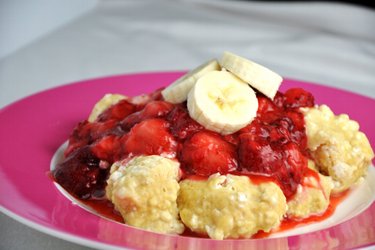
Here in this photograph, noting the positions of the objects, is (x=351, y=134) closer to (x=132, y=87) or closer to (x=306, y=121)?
(x=306, y=121)

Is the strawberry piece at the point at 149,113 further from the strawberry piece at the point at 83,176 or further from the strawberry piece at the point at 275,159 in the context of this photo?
the strawberry piece at the point at 275,159

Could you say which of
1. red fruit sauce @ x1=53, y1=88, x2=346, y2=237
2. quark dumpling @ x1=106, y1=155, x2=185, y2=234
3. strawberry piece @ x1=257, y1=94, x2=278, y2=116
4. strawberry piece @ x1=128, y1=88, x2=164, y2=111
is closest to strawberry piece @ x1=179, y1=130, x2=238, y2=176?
red fruit sauce @ x1=53, y1=88, x2=346, y2=237

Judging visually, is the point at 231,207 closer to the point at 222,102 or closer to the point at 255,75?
the point at 222,102

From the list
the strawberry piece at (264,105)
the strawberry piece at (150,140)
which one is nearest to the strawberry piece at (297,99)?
the strawberry piece at (264,105)

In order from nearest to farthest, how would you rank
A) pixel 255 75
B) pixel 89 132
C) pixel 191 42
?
pixel 255 75 < pixel 89 132 < pixel 191 42

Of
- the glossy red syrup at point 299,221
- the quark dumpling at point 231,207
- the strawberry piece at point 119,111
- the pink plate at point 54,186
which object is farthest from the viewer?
the strawberry piece at point 119,111

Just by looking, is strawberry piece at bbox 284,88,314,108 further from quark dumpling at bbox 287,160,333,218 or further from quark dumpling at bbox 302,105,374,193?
quark dumpling at bbox 287,160,333,218

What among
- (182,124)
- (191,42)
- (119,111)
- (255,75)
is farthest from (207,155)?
(191,42)
